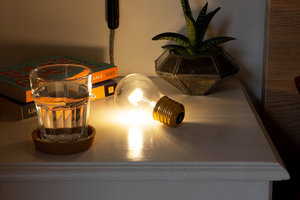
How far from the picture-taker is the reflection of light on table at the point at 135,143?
2.02 ft

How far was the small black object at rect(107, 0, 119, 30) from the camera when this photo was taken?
963 millimetres

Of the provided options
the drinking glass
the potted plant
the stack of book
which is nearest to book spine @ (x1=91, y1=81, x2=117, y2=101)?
the stack of book

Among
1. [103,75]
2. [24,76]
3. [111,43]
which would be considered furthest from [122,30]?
[24,76]

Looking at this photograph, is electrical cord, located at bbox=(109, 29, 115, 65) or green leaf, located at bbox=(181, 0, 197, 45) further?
electrical cord, located at bbox=(109, 29, 115, 65)

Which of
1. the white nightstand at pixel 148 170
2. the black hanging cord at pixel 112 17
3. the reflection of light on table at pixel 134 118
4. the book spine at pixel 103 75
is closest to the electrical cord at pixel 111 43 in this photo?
Answer: the black hanging cord at pixel 112 17

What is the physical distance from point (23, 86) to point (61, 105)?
17 cm

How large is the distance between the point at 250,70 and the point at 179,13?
219mm

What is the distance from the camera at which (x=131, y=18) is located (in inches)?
38.8

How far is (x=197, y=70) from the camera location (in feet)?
2.73

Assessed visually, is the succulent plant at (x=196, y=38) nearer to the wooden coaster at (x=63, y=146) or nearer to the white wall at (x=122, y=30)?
the white wall at (x=122, y=30)

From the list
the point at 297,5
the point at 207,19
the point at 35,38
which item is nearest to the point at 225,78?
the point at 207,19

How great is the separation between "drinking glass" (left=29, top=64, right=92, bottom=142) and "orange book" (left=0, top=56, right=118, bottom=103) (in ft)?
0.39

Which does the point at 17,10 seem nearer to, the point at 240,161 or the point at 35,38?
the point at 35,38

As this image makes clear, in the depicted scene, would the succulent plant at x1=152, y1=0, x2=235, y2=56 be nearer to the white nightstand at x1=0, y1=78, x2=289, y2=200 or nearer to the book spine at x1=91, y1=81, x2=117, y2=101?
the book spine at x1=91, y1=81, x2=117, y2=101
